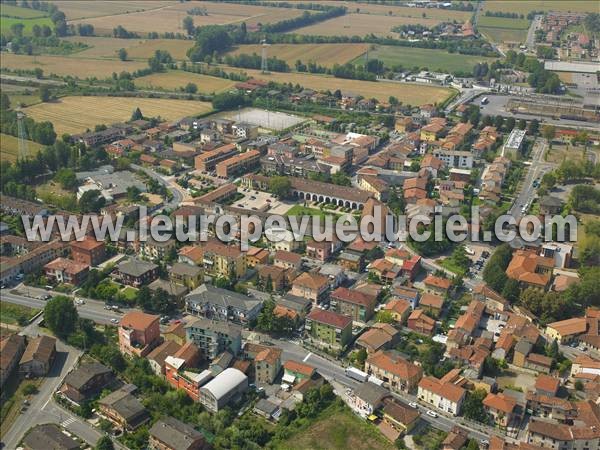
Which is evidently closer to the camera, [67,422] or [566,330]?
[67,422]

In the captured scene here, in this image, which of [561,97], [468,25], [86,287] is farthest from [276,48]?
[86,287]

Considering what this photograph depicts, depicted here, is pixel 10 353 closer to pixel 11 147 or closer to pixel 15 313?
pixel 15 313

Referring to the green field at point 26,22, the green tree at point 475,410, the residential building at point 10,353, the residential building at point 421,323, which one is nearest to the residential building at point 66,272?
the residential building at point 10,353

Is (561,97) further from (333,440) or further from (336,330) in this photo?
(333,440)

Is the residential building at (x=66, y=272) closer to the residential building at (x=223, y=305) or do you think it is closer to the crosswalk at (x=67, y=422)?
the residential building at (x=223, y=305)

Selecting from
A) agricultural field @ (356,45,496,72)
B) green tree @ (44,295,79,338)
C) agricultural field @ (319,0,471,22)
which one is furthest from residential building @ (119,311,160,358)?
agricultural field @ (319,0,471,22)

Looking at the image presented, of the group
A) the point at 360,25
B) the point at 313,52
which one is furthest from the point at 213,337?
the point at 360,25

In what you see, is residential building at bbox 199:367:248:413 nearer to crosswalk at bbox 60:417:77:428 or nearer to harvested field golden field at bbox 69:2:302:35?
crosswalk at bbox 60:417:77:428
